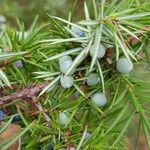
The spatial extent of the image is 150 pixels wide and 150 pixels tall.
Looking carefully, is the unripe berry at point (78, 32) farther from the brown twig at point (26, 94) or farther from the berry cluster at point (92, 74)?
the brown twig at point (26, 94)

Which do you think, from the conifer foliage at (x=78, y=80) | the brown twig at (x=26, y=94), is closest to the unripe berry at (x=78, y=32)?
the conifer foliage at (x=78, y=80)

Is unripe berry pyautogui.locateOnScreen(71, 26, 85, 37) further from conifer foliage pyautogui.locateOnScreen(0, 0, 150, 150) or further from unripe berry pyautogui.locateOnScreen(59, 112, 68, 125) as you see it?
unripe berry pyautogui.locateOnScreen(59, 112, 68, 125)

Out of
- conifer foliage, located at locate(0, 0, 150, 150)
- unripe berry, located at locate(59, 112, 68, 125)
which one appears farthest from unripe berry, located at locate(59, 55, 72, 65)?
unripe berry, located at locate(59, 112, 68, 125)

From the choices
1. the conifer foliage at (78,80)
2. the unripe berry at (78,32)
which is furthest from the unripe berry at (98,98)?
the unripe berry at (78,32)

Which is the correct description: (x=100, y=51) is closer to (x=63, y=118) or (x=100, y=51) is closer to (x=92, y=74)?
(x=92, y=74)

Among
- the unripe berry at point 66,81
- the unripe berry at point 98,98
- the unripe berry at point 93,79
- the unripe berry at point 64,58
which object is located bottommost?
the unripe berry at point 98,98

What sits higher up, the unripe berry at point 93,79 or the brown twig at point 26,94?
the unripe berry at point 93,79

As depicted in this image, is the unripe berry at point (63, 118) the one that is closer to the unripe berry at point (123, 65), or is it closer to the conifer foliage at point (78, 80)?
the conifer foliage at point (78, 80)
